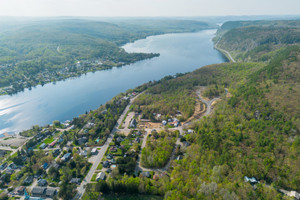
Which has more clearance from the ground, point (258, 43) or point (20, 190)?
point (258, 43)

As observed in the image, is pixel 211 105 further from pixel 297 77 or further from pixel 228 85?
pixel 297 77

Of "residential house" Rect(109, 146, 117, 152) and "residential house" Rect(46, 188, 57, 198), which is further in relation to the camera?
"residential house" Rect(109, 146, 117, 152)

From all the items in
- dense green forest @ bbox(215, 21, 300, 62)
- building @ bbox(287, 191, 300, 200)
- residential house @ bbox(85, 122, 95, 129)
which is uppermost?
dense green forest @ bbox(215, 21, 300, 62)

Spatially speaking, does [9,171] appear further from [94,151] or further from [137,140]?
[137,140]

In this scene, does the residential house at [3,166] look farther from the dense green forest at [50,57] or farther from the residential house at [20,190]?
the dense green forest at [50,57]

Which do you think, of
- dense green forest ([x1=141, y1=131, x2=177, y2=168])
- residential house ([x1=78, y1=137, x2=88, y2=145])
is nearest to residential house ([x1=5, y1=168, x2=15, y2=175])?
residential house ([x1=78, y1=137, x2=88, y2=145])

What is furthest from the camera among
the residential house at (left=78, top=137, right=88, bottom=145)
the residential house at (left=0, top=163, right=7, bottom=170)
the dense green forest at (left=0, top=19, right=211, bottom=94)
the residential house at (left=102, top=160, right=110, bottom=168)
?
the dense green forest at (left=0, top=19, right=211, bottom=94)

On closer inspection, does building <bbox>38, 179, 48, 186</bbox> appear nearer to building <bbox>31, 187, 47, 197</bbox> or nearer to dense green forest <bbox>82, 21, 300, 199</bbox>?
building <bbox>31, 187, 47, 197</bbox>

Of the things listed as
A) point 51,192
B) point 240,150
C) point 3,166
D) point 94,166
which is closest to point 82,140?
point 94,166

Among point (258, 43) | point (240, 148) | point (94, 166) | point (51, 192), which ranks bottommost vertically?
point (51, 192)
